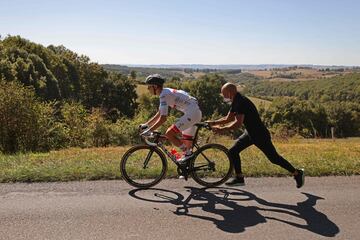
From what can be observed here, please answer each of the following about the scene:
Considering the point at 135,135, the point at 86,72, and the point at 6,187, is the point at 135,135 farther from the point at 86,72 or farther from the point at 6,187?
the point at 86,72

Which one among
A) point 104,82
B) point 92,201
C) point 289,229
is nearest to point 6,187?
point 92,201

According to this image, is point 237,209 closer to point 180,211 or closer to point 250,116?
point 180,211

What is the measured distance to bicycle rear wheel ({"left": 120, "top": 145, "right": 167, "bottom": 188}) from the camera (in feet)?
25.5

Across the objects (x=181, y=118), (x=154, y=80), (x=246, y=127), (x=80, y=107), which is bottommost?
(x=80, y=107)

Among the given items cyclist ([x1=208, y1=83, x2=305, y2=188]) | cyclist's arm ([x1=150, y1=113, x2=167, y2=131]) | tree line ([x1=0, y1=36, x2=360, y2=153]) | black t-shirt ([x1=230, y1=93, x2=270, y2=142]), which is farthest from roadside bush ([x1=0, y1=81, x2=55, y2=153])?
black t-shirt ([x1=230, y1=93, x2=270, y2=142])

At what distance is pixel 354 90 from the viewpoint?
471ft

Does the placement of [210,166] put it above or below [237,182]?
above

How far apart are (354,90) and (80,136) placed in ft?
459

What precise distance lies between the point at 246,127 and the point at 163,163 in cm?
168

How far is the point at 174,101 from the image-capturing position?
25.3ft

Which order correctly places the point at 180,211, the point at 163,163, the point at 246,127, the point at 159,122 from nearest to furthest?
the point at 180,211
the point at 159,122
the point at 246,127
the point at 163,163

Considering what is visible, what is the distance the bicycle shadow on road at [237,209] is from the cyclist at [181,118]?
35.6 inches

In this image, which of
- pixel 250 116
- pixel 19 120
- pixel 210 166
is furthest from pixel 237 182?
pixel 19 120

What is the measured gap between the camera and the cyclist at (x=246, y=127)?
7.48 m
